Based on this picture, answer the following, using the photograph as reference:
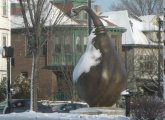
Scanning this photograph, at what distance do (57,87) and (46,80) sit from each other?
1.82 metres

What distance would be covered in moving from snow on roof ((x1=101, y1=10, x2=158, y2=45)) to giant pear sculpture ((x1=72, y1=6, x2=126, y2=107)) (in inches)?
1718

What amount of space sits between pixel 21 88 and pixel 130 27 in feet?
79.2

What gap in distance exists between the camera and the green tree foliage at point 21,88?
45.2 meters

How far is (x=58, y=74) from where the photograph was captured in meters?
54.3

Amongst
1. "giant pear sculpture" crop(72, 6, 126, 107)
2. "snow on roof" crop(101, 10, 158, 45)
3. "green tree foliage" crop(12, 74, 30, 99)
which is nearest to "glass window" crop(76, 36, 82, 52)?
"snow on roof" crop(101, 10, 158, 45)

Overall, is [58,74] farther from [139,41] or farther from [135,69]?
[139,41]

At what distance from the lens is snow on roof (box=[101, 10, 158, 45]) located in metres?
64.6

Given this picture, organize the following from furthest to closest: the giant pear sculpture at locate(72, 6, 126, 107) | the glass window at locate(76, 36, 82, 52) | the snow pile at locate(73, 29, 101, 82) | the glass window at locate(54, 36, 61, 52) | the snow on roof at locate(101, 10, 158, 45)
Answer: the snow on roof at locate(101, 10, 158, 45) → the glass window at locate(76, 36, 82, 52) → the glass window at locate(54, 36, 61, 52) → the snow pile at locate(73, 29, 101, 82) → the giant pear sculpture at locate(72, 6, 126, 107)

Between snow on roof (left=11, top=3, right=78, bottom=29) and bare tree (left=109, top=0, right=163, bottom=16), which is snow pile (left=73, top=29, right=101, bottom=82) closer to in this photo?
snow on roof (left=11, top=3, right=78, bottom=29)

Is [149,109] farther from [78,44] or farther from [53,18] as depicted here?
[78,44]

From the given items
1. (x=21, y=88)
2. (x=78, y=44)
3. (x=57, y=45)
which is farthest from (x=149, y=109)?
(x=78, y=44)

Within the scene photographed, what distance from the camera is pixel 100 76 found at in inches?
757

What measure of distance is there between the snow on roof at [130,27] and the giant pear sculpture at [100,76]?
43638 mm

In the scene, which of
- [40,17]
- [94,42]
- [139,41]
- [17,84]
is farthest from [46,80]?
[94,42]
